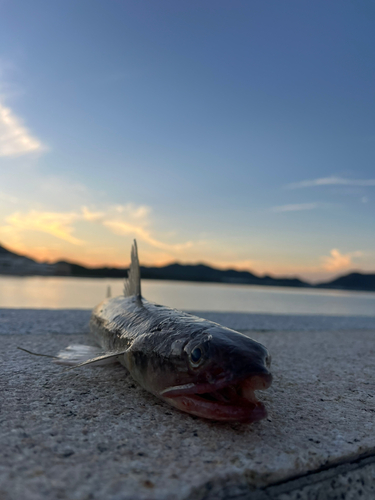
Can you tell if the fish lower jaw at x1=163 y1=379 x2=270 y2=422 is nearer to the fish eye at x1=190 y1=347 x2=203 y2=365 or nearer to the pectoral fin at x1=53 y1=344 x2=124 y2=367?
the fish eye at x1=190 y1=347 x2=203 y2=365

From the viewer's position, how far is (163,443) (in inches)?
67.4

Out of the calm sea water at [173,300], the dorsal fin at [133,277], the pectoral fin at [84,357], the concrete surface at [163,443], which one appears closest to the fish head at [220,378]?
the concrete surface at [163,443]

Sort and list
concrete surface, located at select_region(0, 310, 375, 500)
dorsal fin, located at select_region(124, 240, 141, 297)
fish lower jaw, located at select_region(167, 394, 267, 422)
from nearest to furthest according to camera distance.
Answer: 1. concrete surface, located at select_region(0, 310, 375, 500)
2. fish lower jaw, located at select_region(167, 394, 267, 422)
3. dorsal fin, located at select_region(124, 240, 141, 297)

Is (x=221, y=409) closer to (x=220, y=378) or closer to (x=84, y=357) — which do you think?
(x=220, y=378)

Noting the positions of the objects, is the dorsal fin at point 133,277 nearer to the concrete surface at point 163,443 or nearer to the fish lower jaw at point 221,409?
the concrete surface at point 163,443

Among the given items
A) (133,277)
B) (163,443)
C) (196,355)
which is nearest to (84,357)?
(133,277)

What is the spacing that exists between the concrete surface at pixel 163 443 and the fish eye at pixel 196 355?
1.06 ft

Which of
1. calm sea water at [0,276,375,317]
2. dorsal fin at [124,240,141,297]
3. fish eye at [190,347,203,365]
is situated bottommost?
calm sea water at [0,276,375,317]

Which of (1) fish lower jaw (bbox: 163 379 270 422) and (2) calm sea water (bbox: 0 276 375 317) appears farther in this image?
(2) calm sea water (bbox: 0 276 375 317)

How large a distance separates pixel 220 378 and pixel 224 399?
0.12m

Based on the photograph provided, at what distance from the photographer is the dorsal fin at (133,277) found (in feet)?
12.6

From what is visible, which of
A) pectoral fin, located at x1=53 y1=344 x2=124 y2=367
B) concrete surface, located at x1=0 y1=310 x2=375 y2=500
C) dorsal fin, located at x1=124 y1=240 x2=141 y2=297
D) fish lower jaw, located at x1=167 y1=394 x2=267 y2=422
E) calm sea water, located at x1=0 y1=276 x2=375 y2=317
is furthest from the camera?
calm sea water, located at x1=0 y1=276 x2=375 y2=317

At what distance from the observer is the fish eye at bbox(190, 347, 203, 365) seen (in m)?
2.01

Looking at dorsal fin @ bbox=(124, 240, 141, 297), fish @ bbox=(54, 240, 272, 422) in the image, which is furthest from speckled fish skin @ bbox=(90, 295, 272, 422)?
dorsal fin @ bbox=(124, 240, 141, 297)
